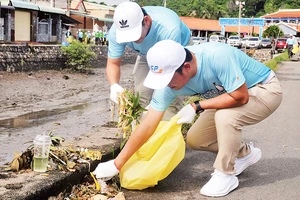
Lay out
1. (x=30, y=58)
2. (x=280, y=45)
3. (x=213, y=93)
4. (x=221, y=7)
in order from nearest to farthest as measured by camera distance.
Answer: (x=213, y=93) → (x=30, y=58) → (x=280, y=45) → (x=221, y=7)

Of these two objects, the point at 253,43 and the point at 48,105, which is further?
the point at 253,43

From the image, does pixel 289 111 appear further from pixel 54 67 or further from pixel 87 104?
pixel 54 67

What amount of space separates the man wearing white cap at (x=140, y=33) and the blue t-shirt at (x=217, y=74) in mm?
462

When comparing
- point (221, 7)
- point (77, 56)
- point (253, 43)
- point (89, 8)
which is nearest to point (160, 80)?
point (77, 56)

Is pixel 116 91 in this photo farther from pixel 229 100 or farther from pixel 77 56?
pixel 77 56

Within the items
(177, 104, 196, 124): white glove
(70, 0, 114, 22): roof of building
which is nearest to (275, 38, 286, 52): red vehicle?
(70, 0, 114, 22): roof of building

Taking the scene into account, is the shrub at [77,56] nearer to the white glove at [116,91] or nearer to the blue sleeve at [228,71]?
the white glove at [116,91]

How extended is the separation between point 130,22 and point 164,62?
684mm

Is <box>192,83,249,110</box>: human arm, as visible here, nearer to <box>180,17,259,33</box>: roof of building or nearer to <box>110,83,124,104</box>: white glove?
<box>110,83,124,104</box>: white glove

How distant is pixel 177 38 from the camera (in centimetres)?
380

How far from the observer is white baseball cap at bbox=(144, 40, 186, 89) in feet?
9.93

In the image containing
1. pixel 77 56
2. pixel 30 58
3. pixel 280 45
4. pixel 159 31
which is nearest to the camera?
pixel 159 31

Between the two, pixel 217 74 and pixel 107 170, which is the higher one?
pixel 217 74

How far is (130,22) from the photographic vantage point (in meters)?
3.54
